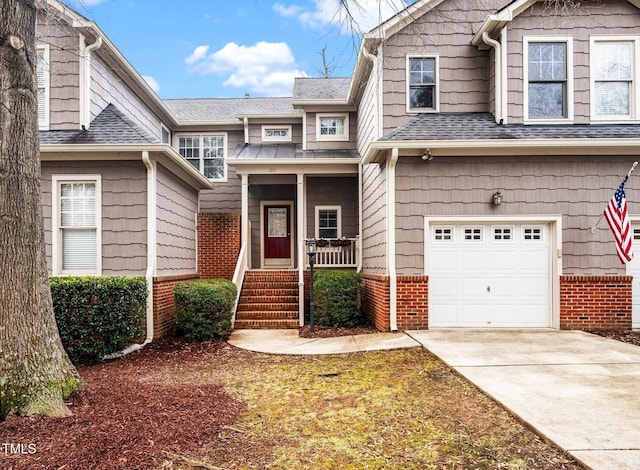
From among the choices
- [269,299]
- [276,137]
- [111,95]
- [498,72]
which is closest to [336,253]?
[269,299]

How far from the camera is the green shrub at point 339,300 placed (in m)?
→ 8.63

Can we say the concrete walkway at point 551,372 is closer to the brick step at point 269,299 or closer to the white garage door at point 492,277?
the white garage door at point 492,277

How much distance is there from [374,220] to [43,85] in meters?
7.13

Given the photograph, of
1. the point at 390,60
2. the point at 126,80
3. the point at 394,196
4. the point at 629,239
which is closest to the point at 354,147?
the point at 390,60

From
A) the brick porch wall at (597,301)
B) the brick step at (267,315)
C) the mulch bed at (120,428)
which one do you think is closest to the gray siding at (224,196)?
the brick step at (267,315)

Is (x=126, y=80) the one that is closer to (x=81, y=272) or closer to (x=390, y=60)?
(x=81, y=272)

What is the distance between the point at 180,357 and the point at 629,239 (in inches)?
300

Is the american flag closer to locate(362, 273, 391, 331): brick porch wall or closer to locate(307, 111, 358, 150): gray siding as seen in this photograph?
locate(362, 273, 391, 331): brick porch wall

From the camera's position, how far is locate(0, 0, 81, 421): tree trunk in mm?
3592

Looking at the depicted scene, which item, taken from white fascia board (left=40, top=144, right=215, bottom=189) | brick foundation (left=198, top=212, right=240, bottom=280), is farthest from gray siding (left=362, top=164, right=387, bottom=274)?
white fascia board (left=40, top=144, right=215, bottom=189)

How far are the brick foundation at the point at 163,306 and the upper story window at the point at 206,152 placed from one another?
5.11m

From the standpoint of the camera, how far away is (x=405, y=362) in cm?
574

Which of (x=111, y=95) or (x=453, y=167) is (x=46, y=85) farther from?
(x=453, y=167)

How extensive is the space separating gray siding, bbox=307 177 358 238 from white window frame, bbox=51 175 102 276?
5689 mm
